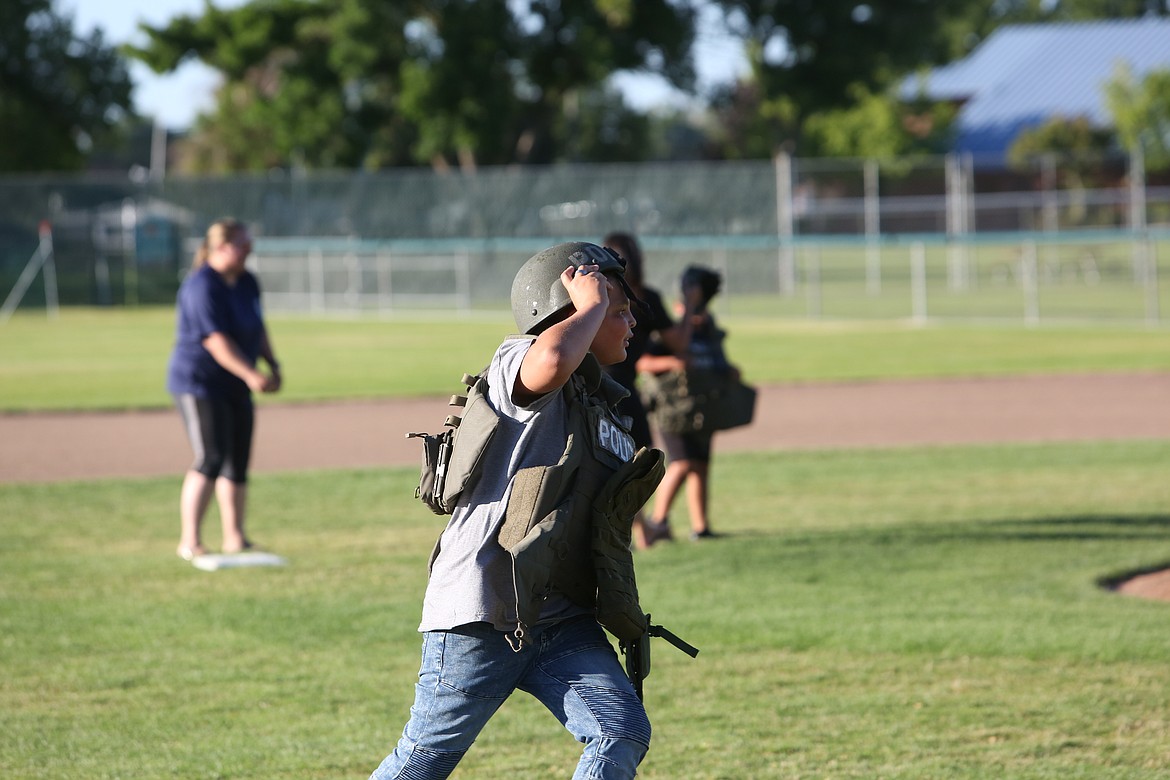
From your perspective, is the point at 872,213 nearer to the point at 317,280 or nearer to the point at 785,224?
the point at 785,224

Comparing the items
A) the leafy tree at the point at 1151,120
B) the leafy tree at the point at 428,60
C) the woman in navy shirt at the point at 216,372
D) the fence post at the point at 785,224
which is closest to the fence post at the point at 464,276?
the fence post at the point at 785,224

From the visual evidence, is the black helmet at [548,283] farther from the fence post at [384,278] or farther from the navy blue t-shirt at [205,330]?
the fence post at [384,278]

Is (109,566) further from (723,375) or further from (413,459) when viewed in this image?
(413,459)

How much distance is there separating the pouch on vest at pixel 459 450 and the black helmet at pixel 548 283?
0.19m

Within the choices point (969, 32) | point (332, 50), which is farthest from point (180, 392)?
point (969, 32)

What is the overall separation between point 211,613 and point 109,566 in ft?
5.02

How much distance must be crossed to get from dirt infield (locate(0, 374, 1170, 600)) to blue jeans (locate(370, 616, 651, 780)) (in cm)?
937

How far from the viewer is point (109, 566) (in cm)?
885

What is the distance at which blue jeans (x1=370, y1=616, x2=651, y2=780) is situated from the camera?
11.8ft

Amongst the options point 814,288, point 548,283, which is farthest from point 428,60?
point 548,283

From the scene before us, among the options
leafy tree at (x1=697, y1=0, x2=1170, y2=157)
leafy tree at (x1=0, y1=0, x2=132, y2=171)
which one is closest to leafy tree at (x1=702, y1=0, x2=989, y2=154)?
leafy tree at (x1=697, y1=0, x2=1170, y2=157)

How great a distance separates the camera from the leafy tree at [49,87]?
52406mm

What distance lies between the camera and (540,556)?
3500 millimetres

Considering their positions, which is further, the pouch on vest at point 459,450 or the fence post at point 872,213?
the fence post at point 872,213
